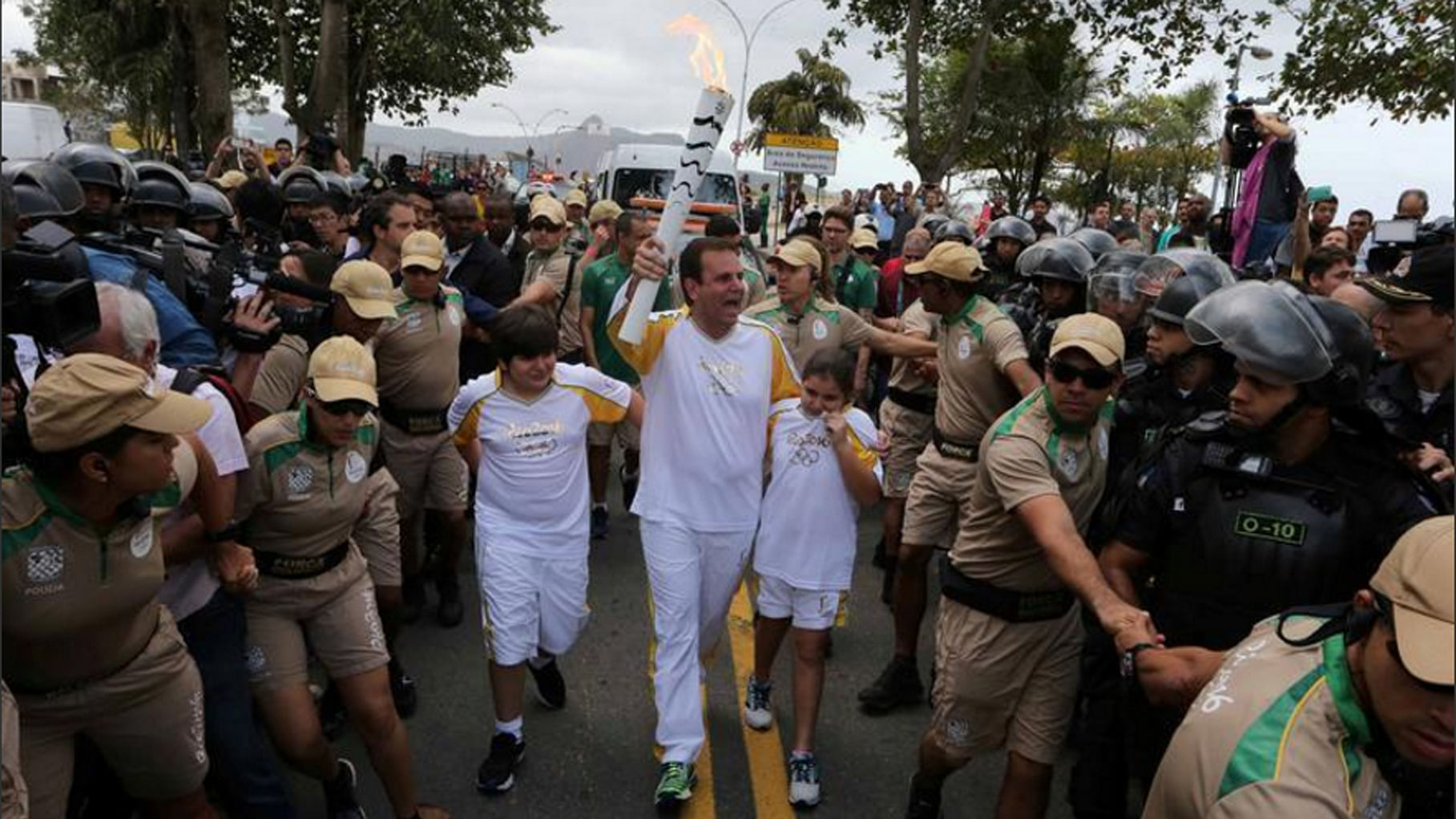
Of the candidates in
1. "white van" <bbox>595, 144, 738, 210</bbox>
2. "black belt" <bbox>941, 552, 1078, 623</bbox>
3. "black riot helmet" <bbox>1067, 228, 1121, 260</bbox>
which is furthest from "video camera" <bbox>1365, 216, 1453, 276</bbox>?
"white van" <bbox>595, 144, 738, 210</bbox>

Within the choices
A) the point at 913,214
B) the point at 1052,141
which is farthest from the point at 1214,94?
the point at 913,214

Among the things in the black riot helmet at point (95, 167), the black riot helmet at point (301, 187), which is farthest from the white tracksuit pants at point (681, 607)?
the black riot helmet at point (301, 187)

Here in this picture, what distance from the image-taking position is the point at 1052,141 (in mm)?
33219

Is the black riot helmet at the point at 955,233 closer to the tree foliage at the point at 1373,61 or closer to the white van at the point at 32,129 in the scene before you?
the tree foliage at the point at 1373,61

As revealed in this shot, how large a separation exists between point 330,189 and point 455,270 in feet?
5.36

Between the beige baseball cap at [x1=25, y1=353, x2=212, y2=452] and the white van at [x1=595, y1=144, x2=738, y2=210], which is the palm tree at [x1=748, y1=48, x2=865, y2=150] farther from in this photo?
the beige baseball cap at [x1=25, y1=353, x2=212, y2=452]

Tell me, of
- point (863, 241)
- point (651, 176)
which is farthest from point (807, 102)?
point (863, 241)

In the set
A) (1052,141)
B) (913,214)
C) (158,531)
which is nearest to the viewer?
(158,531)

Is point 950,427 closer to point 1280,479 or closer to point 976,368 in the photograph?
point 976,368

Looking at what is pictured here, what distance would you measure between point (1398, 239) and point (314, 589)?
260 inches

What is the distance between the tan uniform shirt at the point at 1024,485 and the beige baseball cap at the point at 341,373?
2.01 m

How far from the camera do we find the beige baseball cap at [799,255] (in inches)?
223

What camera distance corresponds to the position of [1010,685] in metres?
3.21

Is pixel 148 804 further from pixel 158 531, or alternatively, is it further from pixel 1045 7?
pixel 1045 7
